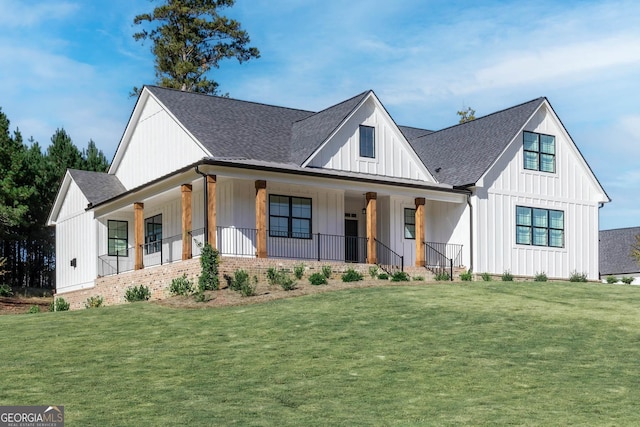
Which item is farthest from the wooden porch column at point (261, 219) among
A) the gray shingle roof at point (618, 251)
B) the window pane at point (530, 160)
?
the gray shingle roof at point (618, 251)

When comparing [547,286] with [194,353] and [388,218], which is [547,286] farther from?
[194,353]

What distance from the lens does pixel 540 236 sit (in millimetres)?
37250

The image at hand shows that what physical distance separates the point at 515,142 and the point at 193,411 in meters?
25.7

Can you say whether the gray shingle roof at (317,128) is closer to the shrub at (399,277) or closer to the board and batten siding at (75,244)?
the shrub at (399,277)

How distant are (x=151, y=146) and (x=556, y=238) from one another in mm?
16617

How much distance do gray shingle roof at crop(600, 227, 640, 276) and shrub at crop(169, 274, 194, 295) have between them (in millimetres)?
39804

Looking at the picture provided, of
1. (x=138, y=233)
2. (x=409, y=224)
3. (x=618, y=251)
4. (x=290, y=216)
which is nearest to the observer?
(x=290, y=216)

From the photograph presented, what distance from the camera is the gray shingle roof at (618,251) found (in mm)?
61625

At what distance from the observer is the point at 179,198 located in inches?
1372

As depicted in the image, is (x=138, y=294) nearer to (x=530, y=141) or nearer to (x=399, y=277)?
(x=399, y=277)

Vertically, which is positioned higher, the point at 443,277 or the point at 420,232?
the point at 420,232

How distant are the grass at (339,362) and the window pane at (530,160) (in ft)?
41.3

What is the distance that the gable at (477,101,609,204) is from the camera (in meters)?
36.4

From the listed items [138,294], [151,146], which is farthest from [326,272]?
[151,146]
